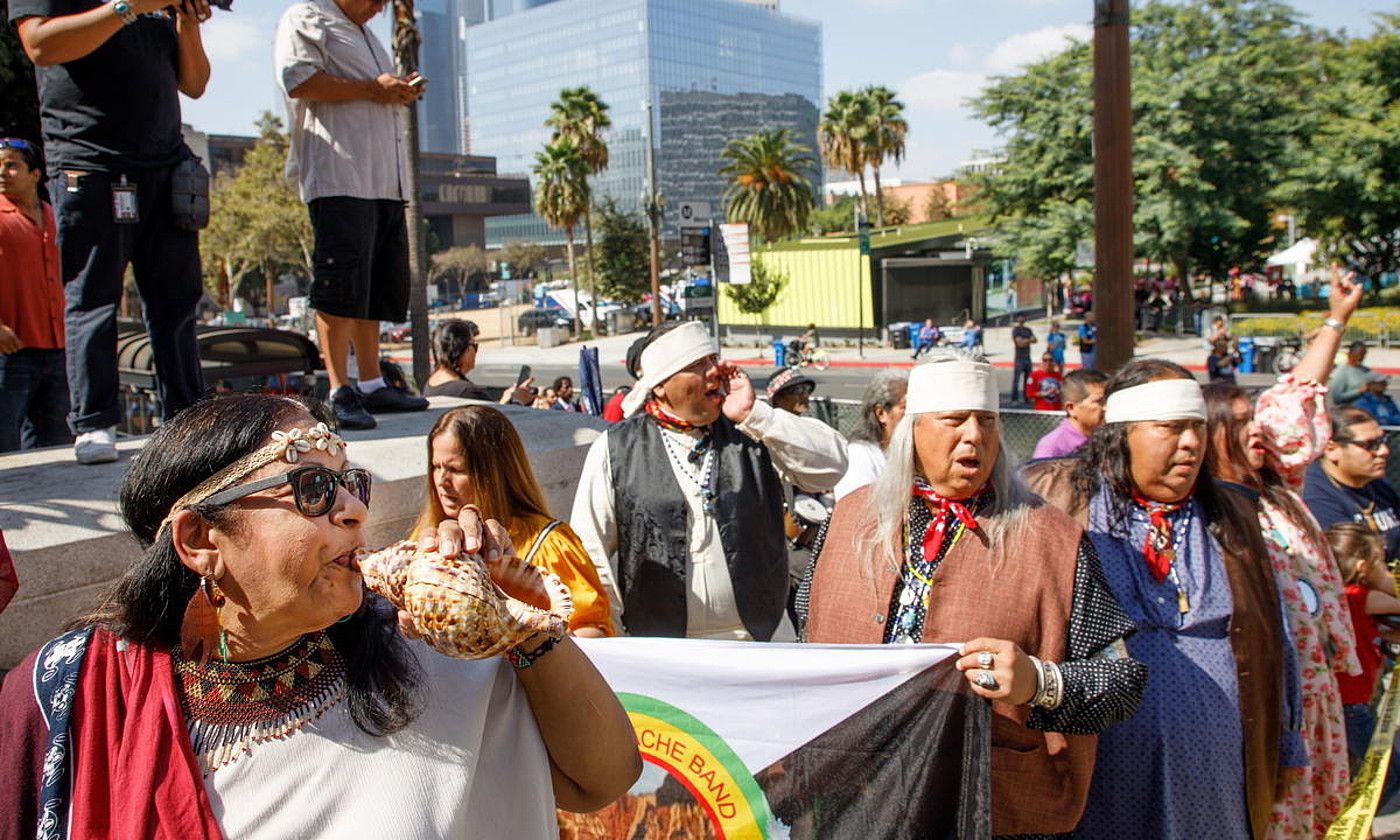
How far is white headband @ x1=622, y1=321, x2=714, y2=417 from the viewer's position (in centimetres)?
374

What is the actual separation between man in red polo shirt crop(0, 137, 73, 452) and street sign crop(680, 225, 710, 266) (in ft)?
25.8

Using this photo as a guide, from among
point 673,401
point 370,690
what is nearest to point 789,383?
point 673,401

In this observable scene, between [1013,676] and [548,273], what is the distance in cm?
10097

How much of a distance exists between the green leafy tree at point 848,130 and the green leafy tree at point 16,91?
52.1 m

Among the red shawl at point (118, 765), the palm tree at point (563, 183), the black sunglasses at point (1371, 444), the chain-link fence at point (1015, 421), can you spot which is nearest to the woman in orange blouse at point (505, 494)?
the red shawl at point (118, 765)

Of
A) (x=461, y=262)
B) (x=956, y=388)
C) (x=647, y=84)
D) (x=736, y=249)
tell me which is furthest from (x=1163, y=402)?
(x=647, y=84)

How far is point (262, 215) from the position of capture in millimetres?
36469

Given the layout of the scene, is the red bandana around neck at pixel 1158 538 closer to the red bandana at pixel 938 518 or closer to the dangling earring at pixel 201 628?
the red bandana at pixel 938 518

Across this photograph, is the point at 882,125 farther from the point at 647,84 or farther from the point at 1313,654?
the point at 647,84

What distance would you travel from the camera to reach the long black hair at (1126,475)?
336cm

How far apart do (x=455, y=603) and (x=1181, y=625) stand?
2.44 meters

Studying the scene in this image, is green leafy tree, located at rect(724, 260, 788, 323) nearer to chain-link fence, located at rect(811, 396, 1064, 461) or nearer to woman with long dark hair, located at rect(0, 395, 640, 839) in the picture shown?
chain-link fence, located at rect(811, 396, 1064, 461)

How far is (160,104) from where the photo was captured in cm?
390

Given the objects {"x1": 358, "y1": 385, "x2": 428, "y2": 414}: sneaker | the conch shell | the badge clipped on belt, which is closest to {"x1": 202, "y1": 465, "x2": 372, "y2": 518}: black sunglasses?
the conch shell
